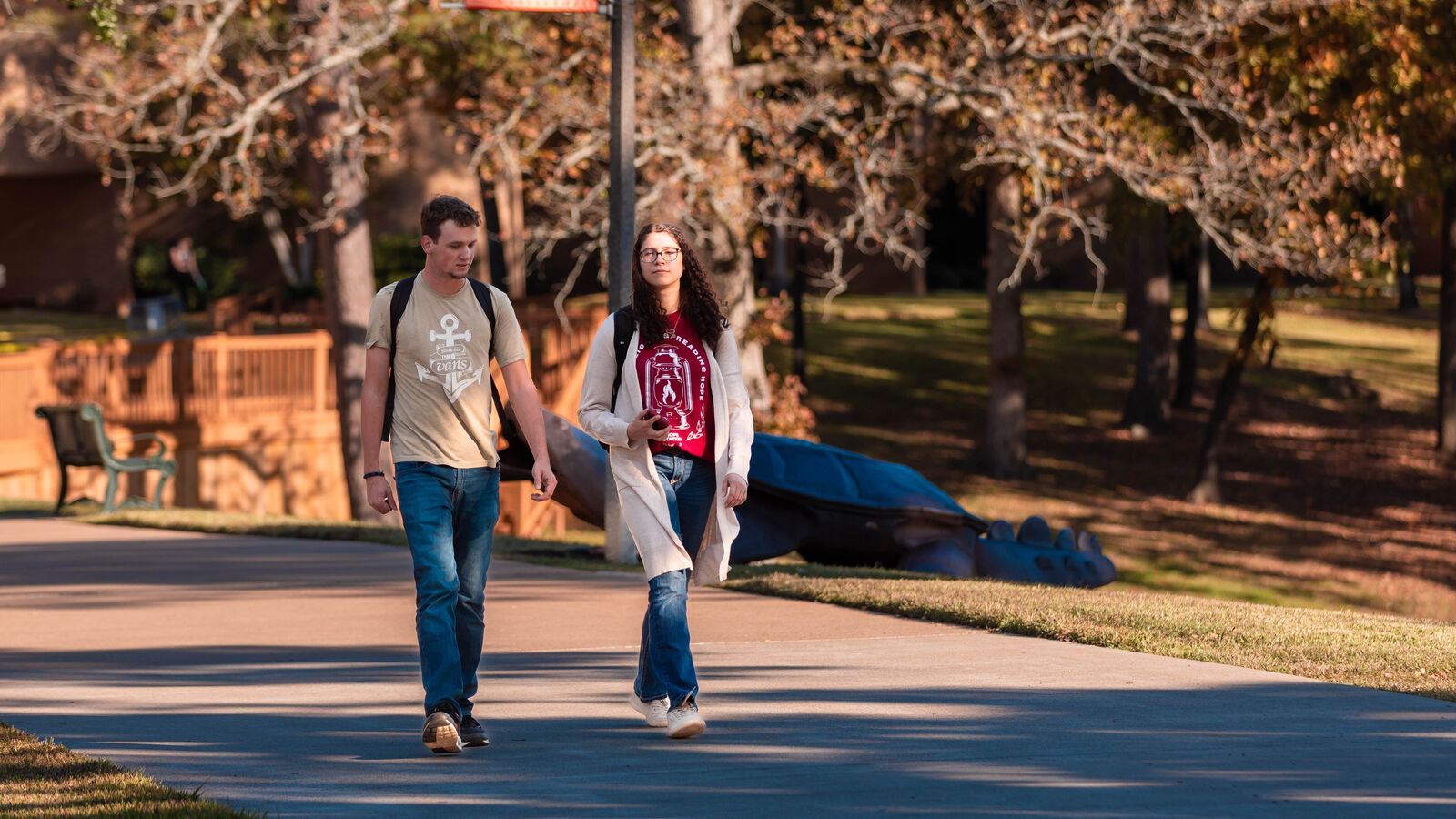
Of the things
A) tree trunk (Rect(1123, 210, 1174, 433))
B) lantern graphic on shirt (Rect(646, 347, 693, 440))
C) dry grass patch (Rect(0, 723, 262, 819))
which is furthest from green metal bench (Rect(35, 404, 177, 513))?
tree trunk (Rect(1123, 210, 1174, 433))

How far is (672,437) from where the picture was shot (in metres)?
5.95

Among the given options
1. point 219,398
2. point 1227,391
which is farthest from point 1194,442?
point 219,398

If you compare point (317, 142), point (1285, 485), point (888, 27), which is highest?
point (888, 27)

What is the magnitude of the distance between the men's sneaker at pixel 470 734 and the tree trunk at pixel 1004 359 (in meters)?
20.5

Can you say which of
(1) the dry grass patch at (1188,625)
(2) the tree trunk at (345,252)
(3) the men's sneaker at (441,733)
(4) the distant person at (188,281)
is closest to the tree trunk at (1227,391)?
(2) the tree trunk at (345,252)

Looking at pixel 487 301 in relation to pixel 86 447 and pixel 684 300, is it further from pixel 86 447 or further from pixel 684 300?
pixel 86 447

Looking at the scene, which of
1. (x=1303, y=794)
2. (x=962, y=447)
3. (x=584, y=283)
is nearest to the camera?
(x=1303, y=794)

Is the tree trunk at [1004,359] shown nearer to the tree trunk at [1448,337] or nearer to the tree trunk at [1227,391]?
the tree trunk at [1227,391]

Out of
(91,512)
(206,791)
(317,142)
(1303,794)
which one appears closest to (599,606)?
(206,791)

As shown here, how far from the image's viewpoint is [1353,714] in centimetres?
619

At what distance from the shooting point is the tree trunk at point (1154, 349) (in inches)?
1145

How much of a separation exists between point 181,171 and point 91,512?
70.8ft

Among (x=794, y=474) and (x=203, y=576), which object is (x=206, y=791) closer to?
(x=203, y=576)

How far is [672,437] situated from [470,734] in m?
1.26
